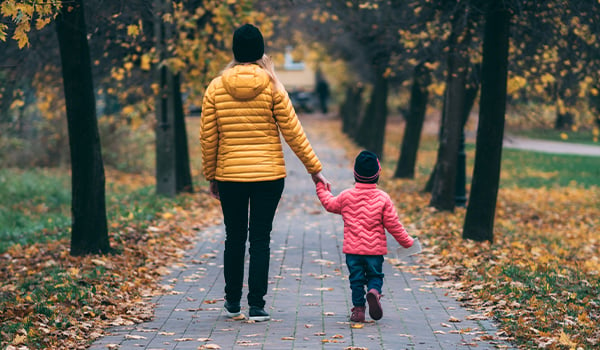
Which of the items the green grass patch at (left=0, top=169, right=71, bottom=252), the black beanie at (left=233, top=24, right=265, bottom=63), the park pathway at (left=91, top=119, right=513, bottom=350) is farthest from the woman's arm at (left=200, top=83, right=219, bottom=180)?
the green grass patch at (left=0, top=169, right=71, bottom=252)

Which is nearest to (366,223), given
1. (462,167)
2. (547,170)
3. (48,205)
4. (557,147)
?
(462,167)

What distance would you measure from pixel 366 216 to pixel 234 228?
39.2 inches

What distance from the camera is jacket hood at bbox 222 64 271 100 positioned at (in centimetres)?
552

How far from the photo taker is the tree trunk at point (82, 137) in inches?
328

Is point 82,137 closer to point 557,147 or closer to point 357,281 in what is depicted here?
point 357,281

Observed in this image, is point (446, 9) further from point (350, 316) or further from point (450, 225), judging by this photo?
point (350, 316)

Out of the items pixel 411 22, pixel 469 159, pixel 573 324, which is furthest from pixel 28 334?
pixel 469 159

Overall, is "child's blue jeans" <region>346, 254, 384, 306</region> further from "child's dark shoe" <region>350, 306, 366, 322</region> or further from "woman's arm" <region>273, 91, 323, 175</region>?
"woman's arm" <region>273, 91, 323, 175</region>

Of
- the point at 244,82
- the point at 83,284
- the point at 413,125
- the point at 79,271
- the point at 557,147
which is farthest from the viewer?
the point at 557,147

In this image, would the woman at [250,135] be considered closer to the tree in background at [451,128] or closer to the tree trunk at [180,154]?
the tree in background at [451,128]

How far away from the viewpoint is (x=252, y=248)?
580 cm

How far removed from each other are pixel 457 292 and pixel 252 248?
2.50 meters

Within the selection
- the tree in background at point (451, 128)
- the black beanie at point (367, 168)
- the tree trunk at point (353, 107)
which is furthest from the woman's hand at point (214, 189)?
the tree trunk at point (353, 107)

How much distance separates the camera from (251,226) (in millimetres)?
5770
